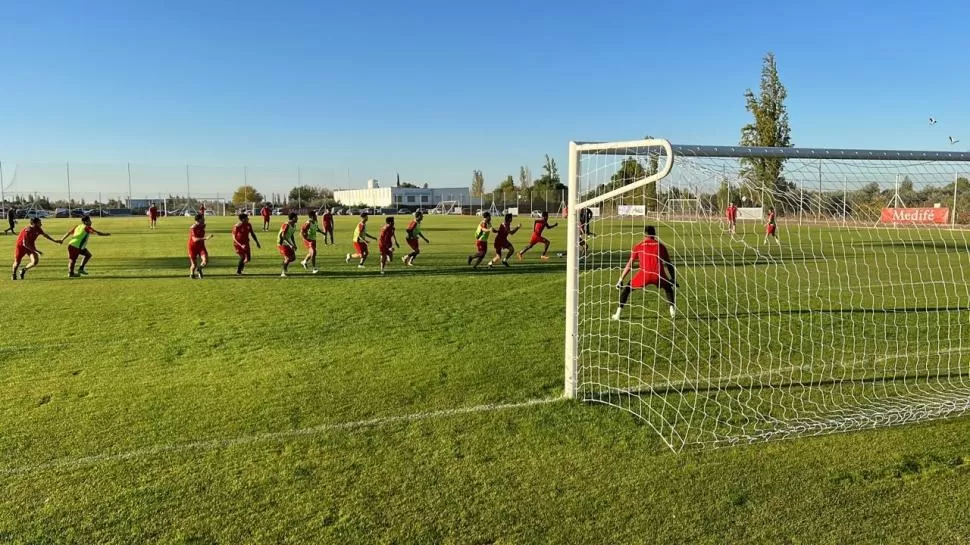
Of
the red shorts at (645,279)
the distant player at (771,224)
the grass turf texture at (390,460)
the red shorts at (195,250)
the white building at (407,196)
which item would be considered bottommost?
the grass turf texture at (390,460)

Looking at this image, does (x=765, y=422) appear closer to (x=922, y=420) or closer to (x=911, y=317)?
(x=922, y=420)

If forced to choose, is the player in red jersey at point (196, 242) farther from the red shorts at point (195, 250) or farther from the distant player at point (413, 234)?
the distant player at point (413, 234)

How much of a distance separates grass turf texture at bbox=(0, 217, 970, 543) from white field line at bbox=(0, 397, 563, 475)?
0.02 metres

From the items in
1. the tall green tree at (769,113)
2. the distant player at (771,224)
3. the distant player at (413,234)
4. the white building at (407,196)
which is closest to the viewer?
the distant player at (771,224)

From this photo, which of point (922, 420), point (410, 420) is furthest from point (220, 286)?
point (922, 420)

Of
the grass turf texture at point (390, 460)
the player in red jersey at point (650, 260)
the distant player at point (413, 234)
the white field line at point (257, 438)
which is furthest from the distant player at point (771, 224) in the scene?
the white field line at point (257, 438)

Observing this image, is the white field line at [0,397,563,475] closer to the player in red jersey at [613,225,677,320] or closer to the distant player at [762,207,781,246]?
the player in red jersey at [613,225,677,320]

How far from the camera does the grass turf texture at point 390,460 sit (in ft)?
11.6

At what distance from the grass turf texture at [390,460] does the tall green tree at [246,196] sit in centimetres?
6964

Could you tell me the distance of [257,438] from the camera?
475 cm

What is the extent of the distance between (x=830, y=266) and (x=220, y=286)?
15.4 m

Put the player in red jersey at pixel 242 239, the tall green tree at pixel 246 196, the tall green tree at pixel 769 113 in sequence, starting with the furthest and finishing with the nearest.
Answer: the tall green tree at pixel 246 196 < the tall green tree at pixel 769 113 < the player in red jersey at pixel 242 239

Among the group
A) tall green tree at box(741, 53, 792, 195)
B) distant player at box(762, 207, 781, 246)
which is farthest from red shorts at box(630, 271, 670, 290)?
tall green tree at box(741, 53, 792, 195)

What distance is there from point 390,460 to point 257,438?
1.14m
